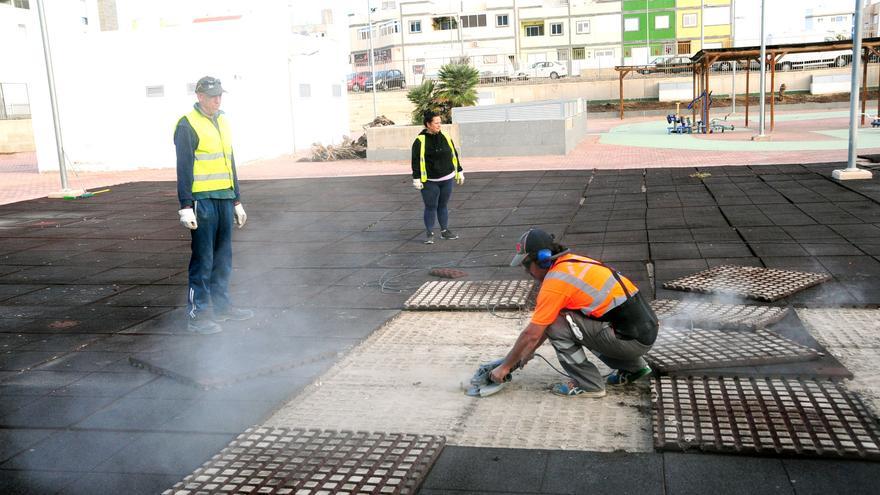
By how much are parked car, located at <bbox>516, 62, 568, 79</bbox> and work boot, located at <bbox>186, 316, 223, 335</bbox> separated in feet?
164

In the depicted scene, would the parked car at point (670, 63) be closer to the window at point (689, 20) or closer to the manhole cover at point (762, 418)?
the window at point (689, 20)

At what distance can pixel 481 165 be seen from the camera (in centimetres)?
1978

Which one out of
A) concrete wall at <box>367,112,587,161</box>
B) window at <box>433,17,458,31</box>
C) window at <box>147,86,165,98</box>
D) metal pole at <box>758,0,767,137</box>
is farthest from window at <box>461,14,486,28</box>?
window at <box>147,86,165,98</box>

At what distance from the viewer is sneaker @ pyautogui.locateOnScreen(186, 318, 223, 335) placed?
21.2ft

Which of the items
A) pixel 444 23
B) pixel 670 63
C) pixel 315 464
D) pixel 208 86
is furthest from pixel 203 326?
pixel 444 23

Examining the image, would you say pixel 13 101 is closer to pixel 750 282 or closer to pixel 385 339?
pixel 385 339

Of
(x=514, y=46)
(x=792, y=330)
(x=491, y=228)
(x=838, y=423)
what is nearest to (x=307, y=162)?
(x=491, y=228)

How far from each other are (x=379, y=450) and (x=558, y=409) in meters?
1.11

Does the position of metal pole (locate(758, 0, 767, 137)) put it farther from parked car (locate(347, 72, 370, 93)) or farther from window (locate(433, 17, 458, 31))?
window (locate(433, 17, 458, 31))

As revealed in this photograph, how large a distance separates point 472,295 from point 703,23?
226 feet

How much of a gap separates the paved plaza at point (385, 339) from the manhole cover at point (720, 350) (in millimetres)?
94

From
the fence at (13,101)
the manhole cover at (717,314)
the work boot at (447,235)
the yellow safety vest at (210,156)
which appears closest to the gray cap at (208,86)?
the yellow safety vest at (210,156)

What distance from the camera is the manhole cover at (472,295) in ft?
22.7

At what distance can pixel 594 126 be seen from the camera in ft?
118
